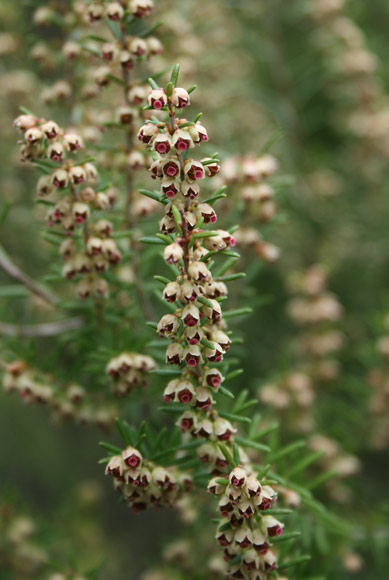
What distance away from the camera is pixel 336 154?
10.6ft

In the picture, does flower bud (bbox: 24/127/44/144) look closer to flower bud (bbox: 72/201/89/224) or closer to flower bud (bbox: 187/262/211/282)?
flower bud (bbox: 72/201/89/224)

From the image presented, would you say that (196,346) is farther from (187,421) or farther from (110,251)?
(110,251)

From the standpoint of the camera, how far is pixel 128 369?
1467 mm

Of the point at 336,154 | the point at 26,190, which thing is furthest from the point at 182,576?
the point at 336,154

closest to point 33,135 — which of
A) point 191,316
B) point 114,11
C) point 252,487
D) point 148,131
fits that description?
point 148,131

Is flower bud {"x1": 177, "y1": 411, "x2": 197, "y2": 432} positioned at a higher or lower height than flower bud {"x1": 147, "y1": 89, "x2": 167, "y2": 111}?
lower

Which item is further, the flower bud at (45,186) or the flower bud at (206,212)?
the flower bud at (45,186)

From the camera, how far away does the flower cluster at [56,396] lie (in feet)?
5.32

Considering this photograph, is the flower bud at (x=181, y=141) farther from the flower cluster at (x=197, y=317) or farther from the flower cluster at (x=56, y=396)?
the flower cluster at (x=56, y=396)

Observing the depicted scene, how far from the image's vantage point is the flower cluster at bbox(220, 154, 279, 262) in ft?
5.66

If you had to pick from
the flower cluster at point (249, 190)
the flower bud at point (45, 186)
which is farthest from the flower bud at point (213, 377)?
the flower cluster at point (249, 190)

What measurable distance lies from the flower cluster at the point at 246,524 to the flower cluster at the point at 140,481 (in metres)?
0.14

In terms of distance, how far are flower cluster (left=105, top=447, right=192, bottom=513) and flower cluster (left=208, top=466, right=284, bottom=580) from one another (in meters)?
0.14

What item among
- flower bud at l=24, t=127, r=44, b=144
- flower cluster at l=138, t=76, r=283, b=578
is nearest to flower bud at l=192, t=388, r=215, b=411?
flower cluster at l=138, t=76, r=283, b=578
